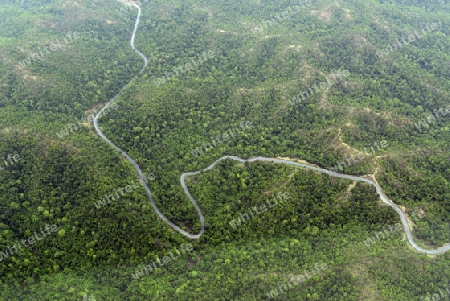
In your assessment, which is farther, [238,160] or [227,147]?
[227,147]

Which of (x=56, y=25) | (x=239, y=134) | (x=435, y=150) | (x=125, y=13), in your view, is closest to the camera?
(x=435, y=150)

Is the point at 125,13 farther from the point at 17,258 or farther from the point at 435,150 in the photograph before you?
the point at 435,150

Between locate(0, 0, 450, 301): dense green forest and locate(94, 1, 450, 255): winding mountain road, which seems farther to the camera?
locate(94, 1, 450, 255): winding mountain road

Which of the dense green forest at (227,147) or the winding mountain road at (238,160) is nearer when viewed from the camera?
the dense green forest at (227,147)

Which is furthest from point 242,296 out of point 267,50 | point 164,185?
point 267,50

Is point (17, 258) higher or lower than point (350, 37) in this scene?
lower

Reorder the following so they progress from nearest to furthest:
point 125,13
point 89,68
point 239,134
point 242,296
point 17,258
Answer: point 242,296, point 17,258, point 239,134, point 89,68, point 125,13

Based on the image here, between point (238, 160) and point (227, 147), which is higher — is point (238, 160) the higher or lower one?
the lower one

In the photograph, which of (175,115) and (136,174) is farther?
(175,115)
